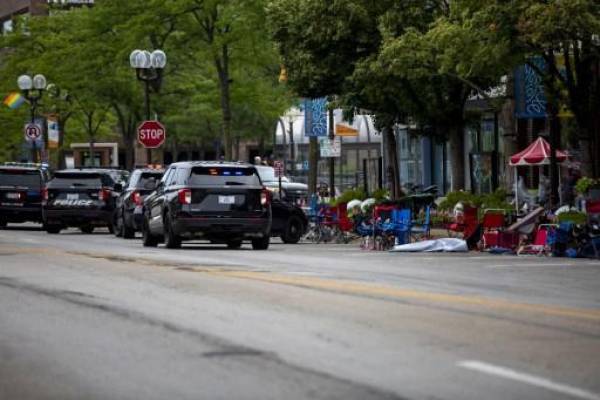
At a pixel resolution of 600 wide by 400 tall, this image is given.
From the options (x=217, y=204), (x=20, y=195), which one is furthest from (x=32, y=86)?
(x=217, y=204)

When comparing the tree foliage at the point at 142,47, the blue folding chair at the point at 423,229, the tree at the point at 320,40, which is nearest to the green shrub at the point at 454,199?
the blue folding chair at the point at 423,229

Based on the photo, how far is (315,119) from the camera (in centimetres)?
5284

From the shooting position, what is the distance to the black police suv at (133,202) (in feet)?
134

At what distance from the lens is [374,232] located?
34844 millimetres

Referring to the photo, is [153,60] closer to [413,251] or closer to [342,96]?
[342,96]

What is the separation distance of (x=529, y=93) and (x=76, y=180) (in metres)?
13.4

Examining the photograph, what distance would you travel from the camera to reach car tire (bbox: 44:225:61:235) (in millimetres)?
46162

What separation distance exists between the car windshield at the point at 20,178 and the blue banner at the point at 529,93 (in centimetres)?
1623

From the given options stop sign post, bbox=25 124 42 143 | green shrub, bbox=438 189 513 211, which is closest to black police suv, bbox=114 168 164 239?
green shrub, bbox=438 189 513 211

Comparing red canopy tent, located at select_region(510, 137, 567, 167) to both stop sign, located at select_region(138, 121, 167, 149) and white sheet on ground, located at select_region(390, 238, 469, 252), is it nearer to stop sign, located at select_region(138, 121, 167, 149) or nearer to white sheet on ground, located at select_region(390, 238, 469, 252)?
white sheet on ground, located at select_region(390, 238, 469, 252)

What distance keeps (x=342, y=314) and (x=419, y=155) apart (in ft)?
174

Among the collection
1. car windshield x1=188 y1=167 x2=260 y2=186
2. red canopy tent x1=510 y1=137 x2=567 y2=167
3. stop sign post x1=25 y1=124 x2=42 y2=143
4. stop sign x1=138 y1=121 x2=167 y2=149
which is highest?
stop sign post x1=25 y1=124 x2=42 y2=143

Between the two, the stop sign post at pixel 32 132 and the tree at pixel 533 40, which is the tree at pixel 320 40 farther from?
the stop sign post at pixel 32 132

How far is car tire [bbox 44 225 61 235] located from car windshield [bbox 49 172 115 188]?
1.26 metres
